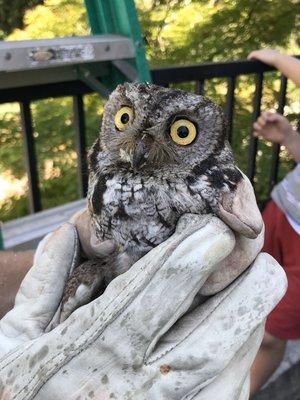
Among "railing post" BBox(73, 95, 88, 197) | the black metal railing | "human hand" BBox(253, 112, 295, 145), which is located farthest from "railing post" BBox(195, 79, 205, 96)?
"railing post" BBox(73, 95, 88, 197)

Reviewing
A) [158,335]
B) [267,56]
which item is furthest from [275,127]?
[158,335]

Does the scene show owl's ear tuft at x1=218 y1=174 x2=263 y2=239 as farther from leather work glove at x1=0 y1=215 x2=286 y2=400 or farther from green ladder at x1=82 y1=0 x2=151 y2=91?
green ladder at x1=82 y1=0 x2=151 y2=91

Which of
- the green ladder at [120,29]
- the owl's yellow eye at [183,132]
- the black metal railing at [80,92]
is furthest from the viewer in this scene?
the black metal railing at [80,92]

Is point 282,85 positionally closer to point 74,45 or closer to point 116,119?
point 74,45

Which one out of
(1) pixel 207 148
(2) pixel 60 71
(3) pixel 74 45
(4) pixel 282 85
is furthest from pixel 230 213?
(4) pixel 282 85

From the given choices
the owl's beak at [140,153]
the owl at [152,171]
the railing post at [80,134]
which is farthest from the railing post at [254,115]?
the owl's beak at [140,153]

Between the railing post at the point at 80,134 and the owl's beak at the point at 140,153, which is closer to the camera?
the owl's beak at the point at 140,153

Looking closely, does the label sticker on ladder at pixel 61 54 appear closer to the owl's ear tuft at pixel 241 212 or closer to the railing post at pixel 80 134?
the railing post at pixel 80 134
